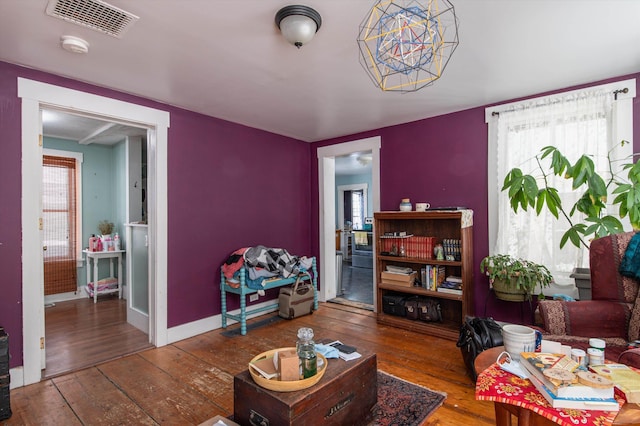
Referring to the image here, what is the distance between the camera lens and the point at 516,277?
2812mm

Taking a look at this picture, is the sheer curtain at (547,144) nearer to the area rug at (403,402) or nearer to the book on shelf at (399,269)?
the book on shelf at (399,269)

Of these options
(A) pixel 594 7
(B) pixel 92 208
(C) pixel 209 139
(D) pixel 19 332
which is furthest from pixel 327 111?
(B) pixel 92 208

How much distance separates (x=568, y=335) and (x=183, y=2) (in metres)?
3.14

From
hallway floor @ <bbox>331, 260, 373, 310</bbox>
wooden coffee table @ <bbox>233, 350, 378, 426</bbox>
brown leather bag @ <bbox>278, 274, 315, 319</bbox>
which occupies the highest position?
wooden coffee table @ <bbox>233, 350, 378, 426</bbox>

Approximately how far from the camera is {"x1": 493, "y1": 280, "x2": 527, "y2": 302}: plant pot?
2832mm

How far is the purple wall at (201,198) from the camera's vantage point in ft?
7.87

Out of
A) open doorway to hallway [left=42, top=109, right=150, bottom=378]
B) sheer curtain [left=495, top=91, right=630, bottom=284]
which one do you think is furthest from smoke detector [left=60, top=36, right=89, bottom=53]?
sheer curtain [left=495, top=91, right=630, bottom=284]

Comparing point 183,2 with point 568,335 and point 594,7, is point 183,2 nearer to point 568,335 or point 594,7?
point 594,7

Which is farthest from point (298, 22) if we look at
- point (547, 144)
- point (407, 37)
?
point (547, 144)

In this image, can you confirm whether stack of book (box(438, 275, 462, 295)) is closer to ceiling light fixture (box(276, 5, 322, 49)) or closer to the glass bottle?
the glass bottle

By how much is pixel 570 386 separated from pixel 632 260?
4.96 ft

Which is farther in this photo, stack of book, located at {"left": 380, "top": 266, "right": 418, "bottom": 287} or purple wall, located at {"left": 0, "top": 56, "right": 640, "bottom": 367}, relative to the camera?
stack of book, located at {"left": 380, "top": 266, "right": 418, "bottom": 287}

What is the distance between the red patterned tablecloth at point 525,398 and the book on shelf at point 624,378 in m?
0.05

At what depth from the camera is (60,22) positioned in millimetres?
1921
